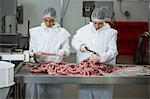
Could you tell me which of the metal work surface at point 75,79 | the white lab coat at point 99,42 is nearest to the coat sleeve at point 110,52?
the white lab coat at point 99,42

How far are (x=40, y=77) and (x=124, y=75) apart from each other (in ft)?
2.07

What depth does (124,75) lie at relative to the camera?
84.5 inches

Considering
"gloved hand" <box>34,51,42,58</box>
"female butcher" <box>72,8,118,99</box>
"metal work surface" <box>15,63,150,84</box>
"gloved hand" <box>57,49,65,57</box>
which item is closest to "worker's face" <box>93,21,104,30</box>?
"female butcher" <box>72,8,118,99</box>

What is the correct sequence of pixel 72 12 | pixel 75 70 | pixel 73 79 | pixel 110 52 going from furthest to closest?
1. pixel 72 12
2. pixel 110 52
3. pixel 75 70
4. pixel 73 79

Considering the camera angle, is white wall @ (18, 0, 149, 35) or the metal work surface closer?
the metal work surface

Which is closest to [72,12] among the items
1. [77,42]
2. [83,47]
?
[77,42]

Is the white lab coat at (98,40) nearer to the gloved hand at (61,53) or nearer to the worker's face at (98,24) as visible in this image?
the worker's face at (98,24)

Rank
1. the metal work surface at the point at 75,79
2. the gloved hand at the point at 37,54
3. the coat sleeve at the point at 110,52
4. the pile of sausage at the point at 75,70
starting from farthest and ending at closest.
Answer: the coat sleeve at the point at 110,52, the gloved hand at the point at 37,54, the pile of sausage at the point at 75,70, the metal work surface at the point at 75,79

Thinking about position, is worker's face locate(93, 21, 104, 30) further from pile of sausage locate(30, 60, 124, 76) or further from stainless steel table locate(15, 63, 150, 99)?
stainless steel table locate(15, 63, 150, 99)

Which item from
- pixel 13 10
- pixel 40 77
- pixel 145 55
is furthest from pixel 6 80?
pixel 145 55

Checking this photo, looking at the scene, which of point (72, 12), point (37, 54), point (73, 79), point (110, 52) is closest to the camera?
point (73, 79)

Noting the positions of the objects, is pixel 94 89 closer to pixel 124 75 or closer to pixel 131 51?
pixel 124 75

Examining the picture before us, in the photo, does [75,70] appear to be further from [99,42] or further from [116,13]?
[116,13]

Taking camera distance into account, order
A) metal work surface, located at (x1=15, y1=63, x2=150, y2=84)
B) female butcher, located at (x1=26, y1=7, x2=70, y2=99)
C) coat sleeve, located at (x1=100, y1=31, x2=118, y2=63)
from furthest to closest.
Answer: female butcher, located at (x1=26, y1=7, x2=70, y2=99), coat sleeve, located at (x1=100, y1=31, x2=118, y2=63), metal work surface, located at (x1=15, y1=63, x2=150, y2=84)
